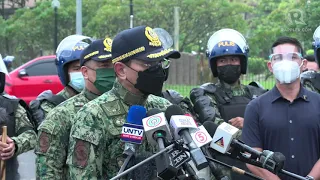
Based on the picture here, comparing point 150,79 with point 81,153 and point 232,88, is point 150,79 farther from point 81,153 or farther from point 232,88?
point 232,88

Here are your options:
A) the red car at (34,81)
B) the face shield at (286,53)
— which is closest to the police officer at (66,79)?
the face shield at (286,53)

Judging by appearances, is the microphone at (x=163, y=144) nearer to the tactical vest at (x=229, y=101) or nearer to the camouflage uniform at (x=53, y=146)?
the camouflage uniform at (x=53, y=146)

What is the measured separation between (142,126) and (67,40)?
9.59 ft

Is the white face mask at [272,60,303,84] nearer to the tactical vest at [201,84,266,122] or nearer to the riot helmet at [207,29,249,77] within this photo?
the tactical vest at [201,84,266,122]

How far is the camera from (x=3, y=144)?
4340 millimetres

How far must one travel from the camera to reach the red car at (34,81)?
50.4 feet

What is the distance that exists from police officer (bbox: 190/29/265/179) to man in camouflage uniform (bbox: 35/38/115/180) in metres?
1.20

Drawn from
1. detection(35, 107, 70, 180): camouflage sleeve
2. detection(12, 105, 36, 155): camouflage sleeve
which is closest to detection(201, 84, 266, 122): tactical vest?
detection(12, 105, 36, 155): camouflage sleeve

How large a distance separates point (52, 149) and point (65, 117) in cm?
27

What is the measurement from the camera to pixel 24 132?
4664 millimetres

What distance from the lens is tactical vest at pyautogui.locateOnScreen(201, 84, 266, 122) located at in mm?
5213

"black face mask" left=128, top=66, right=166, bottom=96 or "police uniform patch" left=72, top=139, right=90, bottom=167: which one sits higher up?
"black face mask" left=128, top=66, right=166, bottom=96

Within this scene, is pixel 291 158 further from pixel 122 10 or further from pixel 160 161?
pixel 122 10

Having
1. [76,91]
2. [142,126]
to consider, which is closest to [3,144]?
[76,91]
